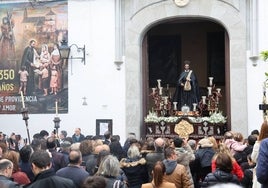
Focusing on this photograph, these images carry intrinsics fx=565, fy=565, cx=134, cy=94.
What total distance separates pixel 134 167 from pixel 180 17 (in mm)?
11452

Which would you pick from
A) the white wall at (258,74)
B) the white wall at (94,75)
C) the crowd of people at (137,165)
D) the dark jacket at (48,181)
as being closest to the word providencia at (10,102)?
the white wall at (94,75)

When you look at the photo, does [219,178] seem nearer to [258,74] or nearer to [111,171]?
[111,171]

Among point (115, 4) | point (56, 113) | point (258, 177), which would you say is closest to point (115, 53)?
point (115, 4)

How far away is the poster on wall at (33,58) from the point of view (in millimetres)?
20234

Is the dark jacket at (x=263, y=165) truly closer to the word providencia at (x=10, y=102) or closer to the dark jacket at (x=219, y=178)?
the dark jacket at (x=219, y=178)

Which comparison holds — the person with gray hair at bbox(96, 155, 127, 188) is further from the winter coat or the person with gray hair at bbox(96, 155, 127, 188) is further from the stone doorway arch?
the stone doorway arch

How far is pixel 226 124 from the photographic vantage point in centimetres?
1936

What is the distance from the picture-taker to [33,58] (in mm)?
20547

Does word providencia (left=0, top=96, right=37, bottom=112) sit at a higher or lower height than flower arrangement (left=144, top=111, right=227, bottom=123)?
higher

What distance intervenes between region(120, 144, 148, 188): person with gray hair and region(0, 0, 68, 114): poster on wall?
11010 mm

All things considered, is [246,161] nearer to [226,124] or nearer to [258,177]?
[258,177]

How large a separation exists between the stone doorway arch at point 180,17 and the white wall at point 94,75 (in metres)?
0.45

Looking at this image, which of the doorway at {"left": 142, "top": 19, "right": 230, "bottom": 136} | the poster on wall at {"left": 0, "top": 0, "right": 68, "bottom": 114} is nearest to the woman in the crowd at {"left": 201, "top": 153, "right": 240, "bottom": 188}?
the poster on wall at {"left": 0, "top": 0, "right": 68, "bottom": 114}

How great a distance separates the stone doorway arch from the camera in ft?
62.3
